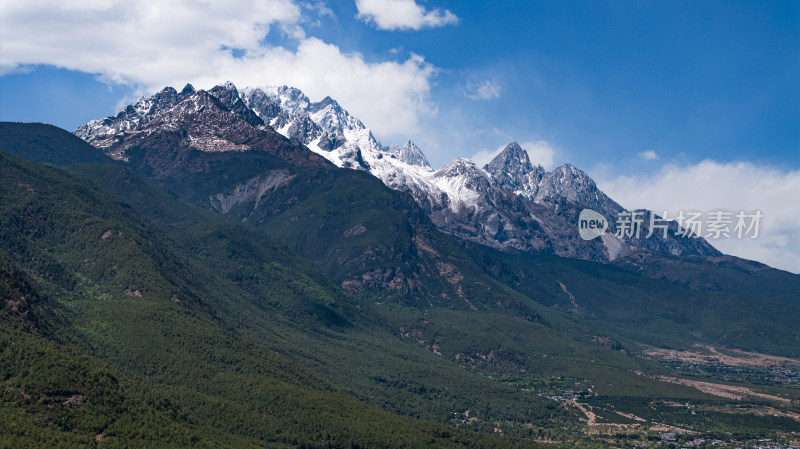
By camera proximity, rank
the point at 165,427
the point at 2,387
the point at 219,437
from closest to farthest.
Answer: the point at 2,387 → the point at 165,427 → the point at 219,437

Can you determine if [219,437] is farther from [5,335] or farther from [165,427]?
[5,335]

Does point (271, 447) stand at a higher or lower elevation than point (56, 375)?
lower

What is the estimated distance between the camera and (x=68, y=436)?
154250mm

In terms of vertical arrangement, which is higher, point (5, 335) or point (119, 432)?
point (5, 335)

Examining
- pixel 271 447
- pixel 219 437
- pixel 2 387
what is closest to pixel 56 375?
pixel 2 387

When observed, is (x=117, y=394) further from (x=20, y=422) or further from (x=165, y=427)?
(x=20, y=422)

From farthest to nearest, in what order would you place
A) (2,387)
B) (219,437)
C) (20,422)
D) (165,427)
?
(219,437) → (165,427) → (2,387) → (20,422)

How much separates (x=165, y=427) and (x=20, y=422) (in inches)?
1269

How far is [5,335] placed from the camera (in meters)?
180

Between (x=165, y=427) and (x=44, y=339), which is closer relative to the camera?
(x=165, y=427)

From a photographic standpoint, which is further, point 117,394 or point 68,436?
point 117,394

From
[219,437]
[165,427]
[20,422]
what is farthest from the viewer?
[219,437]

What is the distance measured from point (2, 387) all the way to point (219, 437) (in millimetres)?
50279

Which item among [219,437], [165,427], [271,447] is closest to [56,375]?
[165,427]
